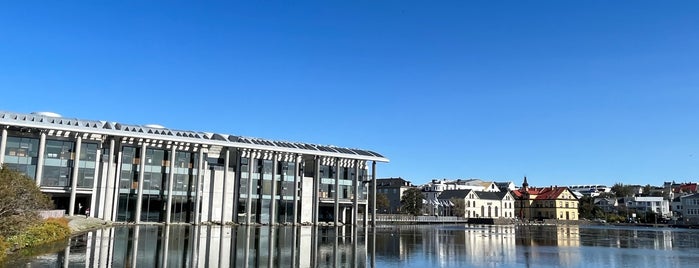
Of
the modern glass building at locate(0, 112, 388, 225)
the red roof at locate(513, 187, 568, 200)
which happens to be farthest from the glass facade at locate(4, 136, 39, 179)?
the red roof at locate(513, 187, 568, 200)

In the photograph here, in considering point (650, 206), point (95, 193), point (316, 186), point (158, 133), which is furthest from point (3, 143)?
point (650, 206)

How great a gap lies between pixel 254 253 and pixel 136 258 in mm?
6943

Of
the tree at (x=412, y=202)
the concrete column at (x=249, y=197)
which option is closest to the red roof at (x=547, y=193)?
the tree at (x=412, y=202)

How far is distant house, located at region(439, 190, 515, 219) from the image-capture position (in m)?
148

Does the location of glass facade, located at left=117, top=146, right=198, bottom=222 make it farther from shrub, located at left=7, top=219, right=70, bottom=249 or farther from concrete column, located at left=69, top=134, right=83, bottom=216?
shrub, located at left=7, top=219, right=70, bottom=249

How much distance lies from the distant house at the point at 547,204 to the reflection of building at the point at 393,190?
41586mm

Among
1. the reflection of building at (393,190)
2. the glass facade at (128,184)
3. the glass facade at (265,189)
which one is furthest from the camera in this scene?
the reflection of building at (393,190)

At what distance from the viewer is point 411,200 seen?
133125mm

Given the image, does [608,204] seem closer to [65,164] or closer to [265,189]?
[265,189]

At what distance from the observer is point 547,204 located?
166750 millimetres

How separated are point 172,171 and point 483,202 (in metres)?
108

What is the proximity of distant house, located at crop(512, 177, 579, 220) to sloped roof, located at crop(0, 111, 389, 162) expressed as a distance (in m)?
100

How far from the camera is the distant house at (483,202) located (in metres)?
148

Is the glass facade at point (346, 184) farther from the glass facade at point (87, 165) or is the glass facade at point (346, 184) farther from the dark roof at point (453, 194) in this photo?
the dark roof at point (453, 194)
